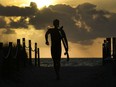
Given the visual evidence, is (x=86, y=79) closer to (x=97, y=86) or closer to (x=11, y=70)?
(x=97, y=86)

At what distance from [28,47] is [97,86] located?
15.9m

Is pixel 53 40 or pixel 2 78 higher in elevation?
pixel 53 40

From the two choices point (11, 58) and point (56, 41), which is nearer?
point (56, 41)

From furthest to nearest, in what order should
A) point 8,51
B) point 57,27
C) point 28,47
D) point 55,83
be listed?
point 28,47 < point 8,51 < point 57,27 < point 55,83

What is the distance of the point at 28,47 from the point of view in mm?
32500

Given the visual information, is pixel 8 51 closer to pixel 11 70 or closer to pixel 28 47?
pixel 11 70

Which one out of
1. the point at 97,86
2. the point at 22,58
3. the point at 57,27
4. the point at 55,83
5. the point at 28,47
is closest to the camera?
the point at 97,86

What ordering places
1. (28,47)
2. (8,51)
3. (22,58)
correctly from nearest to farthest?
(8,51) → (22,58) → (28,47)

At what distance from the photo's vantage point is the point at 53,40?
20172 millimetres

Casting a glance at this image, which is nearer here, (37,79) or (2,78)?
(2,78)

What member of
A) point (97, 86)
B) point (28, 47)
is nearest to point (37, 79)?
point (97, 86)

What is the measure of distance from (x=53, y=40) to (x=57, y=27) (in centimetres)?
60

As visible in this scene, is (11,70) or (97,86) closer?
(97,86)

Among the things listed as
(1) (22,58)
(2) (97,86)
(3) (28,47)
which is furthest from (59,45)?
(3) (28,47)
